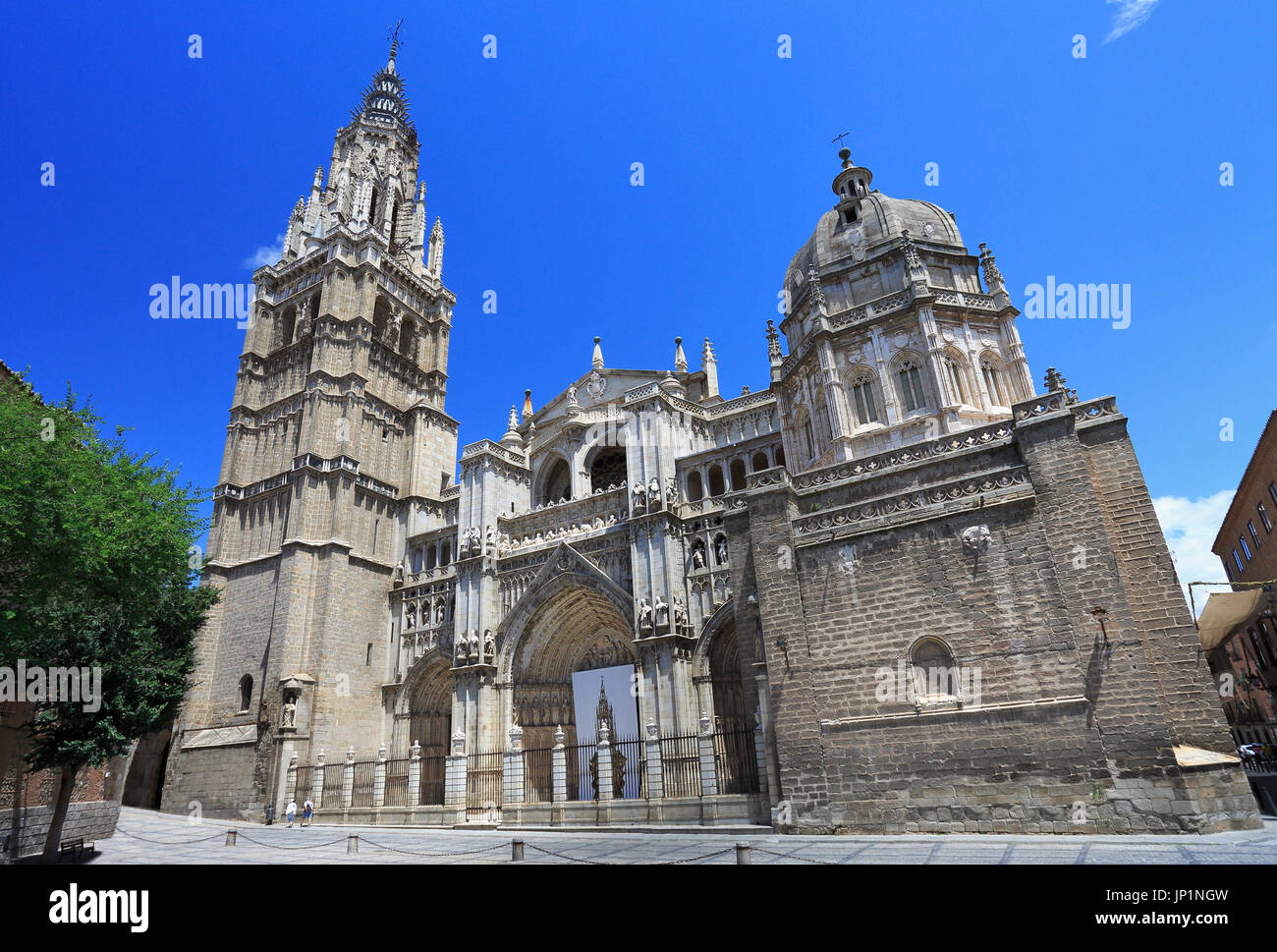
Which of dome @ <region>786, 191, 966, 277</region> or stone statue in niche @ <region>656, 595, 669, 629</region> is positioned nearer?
stone statue in niche @ <region>656, 595, 669, 629</region>

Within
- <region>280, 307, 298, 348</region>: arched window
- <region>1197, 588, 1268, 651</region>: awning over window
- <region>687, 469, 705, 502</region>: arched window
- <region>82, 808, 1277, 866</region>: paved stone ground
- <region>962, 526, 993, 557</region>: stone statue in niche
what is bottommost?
<region>82, 808, 1277, 866</region>: paved stone ground

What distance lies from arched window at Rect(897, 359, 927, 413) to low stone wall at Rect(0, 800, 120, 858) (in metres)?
24.4

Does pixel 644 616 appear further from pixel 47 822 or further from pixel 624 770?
pixel 47 822

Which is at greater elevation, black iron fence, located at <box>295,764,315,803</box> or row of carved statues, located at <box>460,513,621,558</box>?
row of carved statues, located at <box>460,513,621,558</box>

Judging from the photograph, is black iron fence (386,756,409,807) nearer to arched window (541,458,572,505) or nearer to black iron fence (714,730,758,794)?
black iron fence (714,730,758,794)

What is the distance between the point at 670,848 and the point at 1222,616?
17.0m

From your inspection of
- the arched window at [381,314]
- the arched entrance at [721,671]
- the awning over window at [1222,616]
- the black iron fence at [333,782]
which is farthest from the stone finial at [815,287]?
the black iron fence at [333,782]

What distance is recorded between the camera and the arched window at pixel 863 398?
22984 mm

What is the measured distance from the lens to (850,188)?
27500mm

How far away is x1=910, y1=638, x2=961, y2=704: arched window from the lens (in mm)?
12422

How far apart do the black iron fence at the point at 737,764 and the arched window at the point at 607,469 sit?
43.7 ft

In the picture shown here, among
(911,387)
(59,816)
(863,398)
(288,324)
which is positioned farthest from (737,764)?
(288,324)

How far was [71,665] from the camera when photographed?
43.3 ft

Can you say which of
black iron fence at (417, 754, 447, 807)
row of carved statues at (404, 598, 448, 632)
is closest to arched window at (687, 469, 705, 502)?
row of carved statues at (404, 598, 448, 632)
